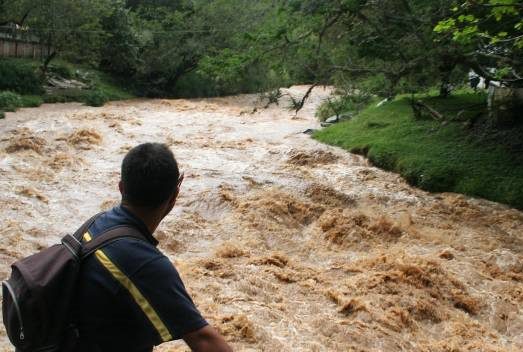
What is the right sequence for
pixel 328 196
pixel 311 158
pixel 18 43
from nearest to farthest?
pixel 328 196, pixel 311 158, pixel 18 43

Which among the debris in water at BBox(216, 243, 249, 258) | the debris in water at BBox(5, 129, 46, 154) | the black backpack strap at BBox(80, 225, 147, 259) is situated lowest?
the debris in water at BBox(5, 129, 46, 154)

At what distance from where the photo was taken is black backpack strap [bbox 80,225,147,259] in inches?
80.4

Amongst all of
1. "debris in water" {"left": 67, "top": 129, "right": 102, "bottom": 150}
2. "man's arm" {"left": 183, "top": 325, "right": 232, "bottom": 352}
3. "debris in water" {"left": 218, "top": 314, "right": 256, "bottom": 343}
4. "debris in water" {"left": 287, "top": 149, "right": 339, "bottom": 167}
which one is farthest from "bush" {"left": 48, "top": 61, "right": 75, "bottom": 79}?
"man's arm" {"left": 183, "top": 325, "right": 232, "bottom": 352}

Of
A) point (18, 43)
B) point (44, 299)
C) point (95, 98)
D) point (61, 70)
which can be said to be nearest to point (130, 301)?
point (44, 299)

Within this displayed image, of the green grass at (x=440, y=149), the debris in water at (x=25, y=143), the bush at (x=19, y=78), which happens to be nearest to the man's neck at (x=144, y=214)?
the green grass at (x=440, y=149)

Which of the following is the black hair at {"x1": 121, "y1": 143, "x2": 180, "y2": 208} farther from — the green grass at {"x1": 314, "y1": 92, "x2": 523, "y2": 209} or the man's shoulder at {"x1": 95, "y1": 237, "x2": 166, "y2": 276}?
the green grass at {"x1": 314, "y1": 92, "x2": 523, "y2": 209}

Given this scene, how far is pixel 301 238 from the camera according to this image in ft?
33.4

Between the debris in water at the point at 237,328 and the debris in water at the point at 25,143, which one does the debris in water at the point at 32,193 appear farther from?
the debris in water at the point at 237,328

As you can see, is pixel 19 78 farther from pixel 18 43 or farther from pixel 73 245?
pixel 73 245

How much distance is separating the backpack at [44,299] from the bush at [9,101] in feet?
65.1

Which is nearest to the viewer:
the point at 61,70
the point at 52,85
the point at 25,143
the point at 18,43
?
the point at 25,143

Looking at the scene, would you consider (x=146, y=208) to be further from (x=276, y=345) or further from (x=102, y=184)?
(x=102, y=184)

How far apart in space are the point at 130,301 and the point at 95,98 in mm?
23709

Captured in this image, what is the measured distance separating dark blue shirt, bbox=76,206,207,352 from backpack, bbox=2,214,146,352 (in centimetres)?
4
